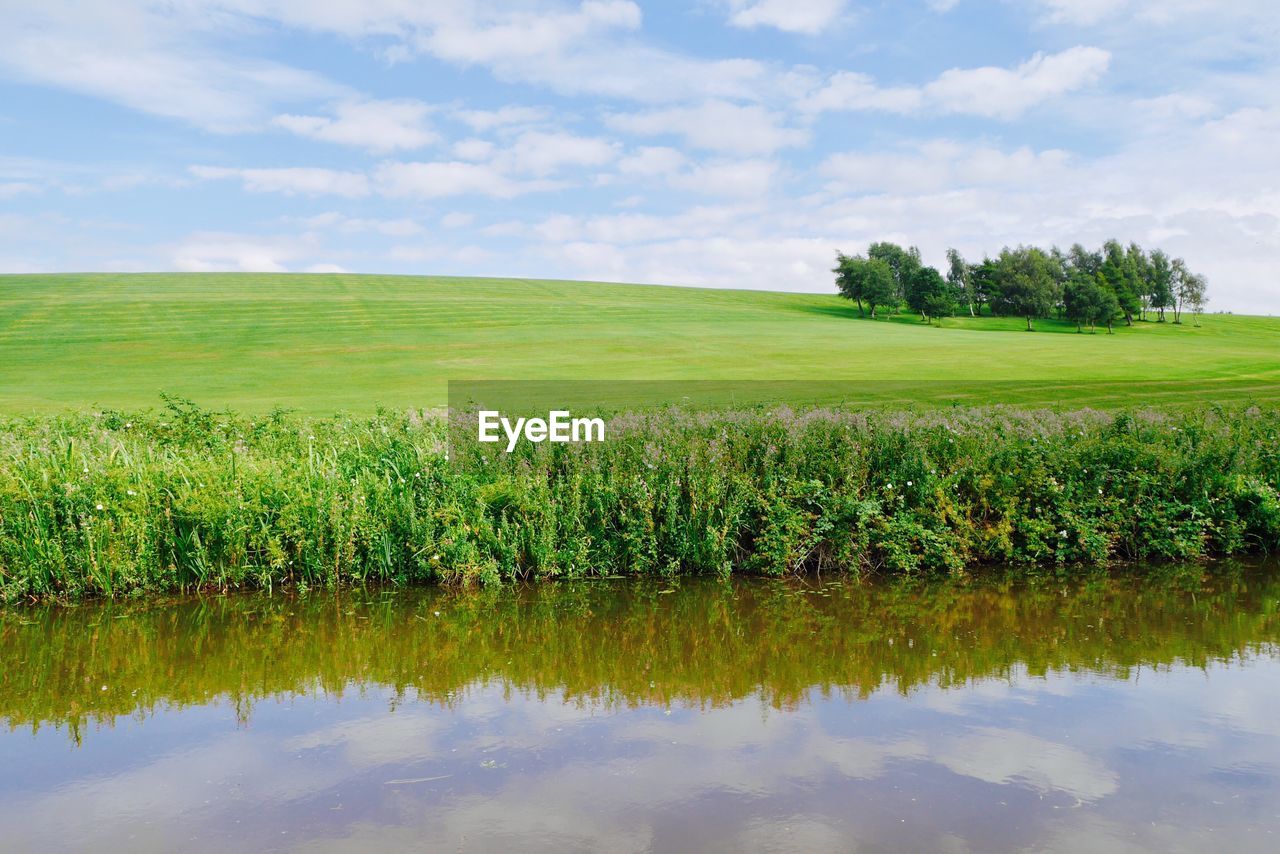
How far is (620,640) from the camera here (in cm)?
912

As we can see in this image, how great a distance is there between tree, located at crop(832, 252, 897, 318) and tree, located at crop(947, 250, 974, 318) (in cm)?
2194

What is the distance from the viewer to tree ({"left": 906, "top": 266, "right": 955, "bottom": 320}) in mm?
102250

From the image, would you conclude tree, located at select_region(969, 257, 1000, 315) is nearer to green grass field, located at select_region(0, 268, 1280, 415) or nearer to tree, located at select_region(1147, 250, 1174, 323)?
tree, located at select_region(1147, 250, 1174, 323)

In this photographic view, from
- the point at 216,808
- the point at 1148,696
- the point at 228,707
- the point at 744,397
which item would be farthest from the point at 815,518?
the point at 744,397

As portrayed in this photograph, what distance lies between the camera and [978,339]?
64812mm

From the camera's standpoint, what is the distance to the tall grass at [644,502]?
34.8 ft

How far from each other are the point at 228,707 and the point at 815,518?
6.62m

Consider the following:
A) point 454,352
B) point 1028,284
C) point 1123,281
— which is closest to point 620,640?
point 454,352

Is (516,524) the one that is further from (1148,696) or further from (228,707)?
(1148,696)

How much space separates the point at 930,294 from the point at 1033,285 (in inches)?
643

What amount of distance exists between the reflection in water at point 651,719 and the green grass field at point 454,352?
1444 centimetres

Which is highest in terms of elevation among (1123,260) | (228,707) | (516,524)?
(1123,260)

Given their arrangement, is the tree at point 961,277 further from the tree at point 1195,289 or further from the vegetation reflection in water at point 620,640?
the vegetation reflection in water at point 620,640

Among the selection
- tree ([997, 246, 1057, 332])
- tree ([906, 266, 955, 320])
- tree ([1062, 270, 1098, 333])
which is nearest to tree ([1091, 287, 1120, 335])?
tree ([1062, 270, 1098, 333])
